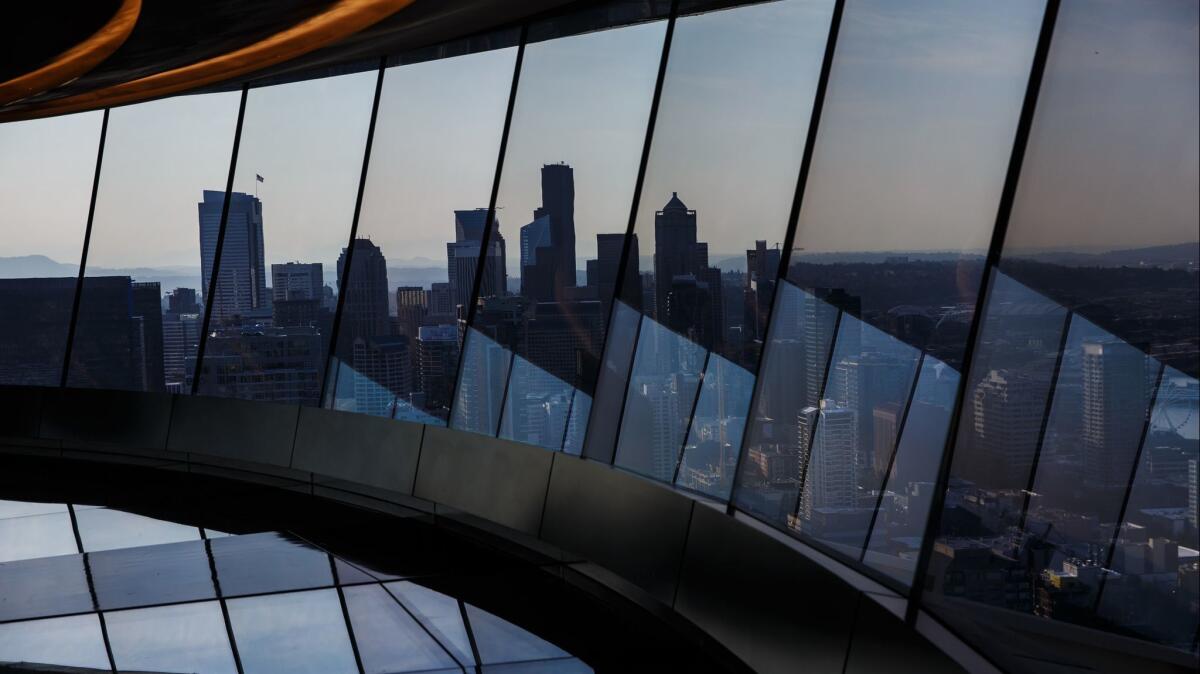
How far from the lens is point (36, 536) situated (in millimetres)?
10688

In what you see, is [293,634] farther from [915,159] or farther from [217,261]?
[217,261]

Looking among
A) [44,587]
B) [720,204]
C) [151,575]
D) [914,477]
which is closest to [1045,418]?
[914,477]

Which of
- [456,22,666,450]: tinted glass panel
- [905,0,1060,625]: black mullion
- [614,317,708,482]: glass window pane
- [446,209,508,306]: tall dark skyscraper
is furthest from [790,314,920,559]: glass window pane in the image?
[446,209,508,306]: tall dark skyscraper

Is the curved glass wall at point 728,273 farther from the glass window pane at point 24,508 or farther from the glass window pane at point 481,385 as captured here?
the glass window pane at point 24,508

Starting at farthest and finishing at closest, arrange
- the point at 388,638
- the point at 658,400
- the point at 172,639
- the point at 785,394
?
the point at 658,400, the point at 785,394, the point at 388,638, the point at 172,639

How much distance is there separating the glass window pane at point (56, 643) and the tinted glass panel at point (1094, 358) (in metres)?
5.19

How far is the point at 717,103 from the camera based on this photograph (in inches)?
351

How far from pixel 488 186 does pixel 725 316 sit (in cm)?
445

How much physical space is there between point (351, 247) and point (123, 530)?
4737mm

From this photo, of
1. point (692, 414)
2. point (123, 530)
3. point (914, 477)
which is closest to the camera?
point (914, 477)

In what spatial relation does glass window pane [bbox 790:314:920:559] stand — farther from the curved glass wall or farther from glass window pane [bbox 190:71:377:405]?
glass window pane [bbox 190:71:377:405]

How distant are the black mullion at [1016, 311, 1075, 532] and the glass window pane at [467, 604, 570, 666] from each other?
11.3ft

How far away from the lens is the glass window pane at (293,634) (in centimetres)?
678

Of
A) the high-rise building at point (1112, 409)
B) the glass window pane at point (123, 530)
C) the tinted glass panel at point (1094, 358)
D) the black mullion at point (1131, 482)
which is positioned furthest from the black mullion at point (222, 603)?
the high-rise building at point (1112, 409)
